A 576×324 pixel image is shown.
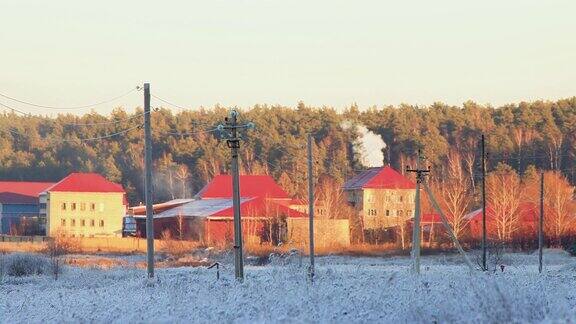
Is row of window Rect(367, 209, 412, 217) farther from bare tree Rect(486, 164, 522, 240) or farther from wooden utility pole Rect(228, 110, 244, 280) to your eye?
wooden utility pole Rect(228, 110, 244, 280)

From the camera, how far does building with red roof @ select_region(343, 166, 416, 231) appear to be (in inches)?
3228

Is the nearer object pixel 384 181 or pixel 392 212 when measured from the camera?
pixel 392 212

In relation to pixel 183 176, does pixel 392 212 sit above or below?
below

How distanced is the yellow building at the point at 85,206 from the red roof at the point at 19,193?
13.9 m

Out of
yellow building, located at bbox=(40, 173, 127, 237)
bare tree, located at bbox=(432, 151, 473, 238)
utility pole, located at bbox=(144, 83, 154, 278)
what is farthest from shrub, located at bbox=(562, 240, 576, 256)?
yellow building, located at bbox=(40, 173, 127, 237)

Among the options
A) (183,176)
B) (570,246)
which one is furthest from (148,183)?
(183,176)

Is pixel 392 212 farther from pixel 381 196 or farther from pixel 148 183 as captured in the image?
pixel 148 183

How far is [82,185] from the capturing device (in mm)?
90562

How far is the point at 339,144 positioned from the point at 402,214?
149 ft

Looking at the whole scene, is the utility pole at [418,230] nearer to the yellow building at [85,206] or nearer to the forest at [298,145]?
the yellow building at [85,206]

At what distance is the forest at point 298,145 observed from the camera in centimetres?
11200

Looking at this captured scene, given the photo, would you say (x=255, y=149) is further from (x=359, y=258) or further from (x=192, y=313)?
(x=192, y=313)

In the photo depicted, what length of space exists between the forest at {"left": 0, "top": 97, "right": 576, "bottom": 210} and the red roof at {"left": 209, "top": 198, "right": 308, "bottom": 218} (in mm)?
29317

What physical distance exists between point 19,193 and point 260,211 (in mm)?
36807
